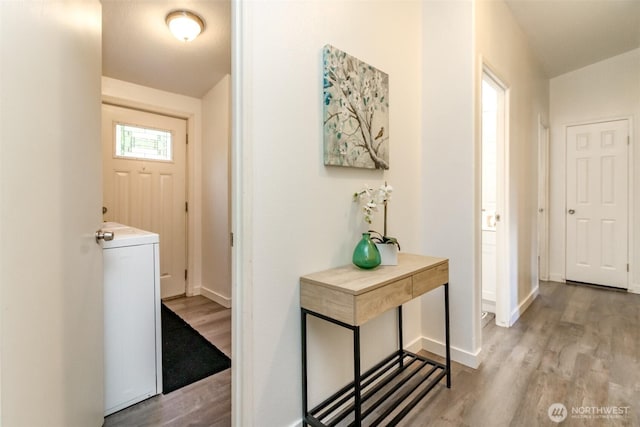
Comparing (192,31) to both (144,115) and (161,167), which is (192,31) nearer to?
(144,115)

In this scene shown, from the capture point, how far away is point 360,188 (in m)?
1.66

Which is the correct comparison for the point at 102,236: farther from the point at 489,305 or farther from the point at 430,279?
the point at 489,305

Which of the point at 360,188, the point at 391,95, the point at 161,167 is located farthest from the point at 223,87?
the point at 360,188

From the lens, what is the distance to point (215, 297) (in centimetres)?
328

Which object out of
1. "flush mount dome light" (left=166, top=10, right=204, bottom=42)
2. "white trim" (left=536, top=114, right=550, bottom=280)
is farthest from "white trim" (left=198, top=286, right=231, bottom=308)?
"white trim" (left=536, top=114, right=550, bottom=280)

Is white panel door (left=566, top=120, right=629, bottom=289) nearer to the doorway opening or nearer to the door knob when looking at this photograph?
the doorway opening

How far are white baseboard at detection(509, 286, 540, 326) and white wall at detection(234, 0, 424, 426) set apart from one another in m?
1.62

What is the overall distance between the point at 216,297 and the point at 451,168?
266 centimetres

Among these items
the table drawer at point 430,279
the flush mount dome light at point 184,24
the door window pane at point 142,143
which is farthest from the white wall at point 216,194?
the table drawer at point 430,279

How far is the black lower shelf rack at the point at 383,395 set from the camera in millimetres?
1403

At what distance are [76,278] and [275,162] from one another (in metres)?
0.82

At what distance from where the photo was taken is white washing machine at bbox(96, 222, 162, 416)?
1.50 metres

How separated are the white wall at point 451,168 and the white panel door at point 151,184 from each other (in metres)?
2.70

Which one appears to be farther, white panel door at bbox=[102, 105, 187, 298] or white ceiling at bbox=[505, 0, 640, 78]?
white panel door at bbox=[102, 105, 187, 298]
